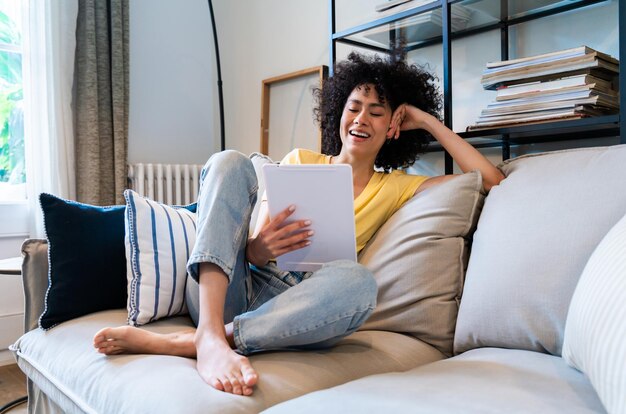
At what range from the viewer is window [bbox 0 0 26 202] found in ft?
7.97

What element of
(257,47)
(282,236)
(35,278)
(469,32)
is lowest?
(35,278)

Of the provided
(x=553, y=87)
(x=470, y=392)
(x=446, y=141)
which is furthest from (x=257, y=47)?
(x=470, y=392)

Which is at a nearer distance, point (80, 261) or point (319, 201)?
point (319, 201)

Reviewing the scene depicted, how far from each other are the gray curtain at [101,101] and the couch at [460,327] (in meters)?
1.21

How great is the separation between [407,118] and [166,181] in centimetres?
156

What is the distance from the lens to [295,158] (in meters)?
1.52

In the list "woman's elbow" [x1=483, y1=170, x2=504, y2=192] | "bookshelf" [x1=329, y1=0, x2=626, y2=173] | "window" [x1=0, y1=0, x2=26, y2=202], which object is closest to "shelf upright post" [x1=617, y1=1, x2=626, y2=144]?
"bookshelf" [x1=329, y1=0, x2=626, y2=173]

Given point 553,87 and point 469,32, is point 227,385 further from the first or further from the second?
point 469,32

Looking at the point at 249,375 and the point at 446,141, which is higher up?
the point at 446,141

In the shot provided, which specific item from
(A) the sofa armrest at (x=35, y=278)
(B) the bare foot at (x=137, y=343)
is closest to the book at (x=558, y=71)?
(B) the bare foot at (x=137, y=343)

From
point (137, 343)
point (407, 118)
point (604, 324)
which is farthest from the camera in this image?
point (407, 118)

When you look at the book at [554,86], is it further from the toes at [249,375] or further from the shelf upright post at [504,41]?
the toes at [249,375]

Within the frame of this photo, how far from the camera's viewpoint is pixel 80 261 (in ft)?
4.15

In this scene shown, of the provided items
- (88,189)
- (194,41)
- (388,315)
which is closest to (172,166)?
(88,189)
